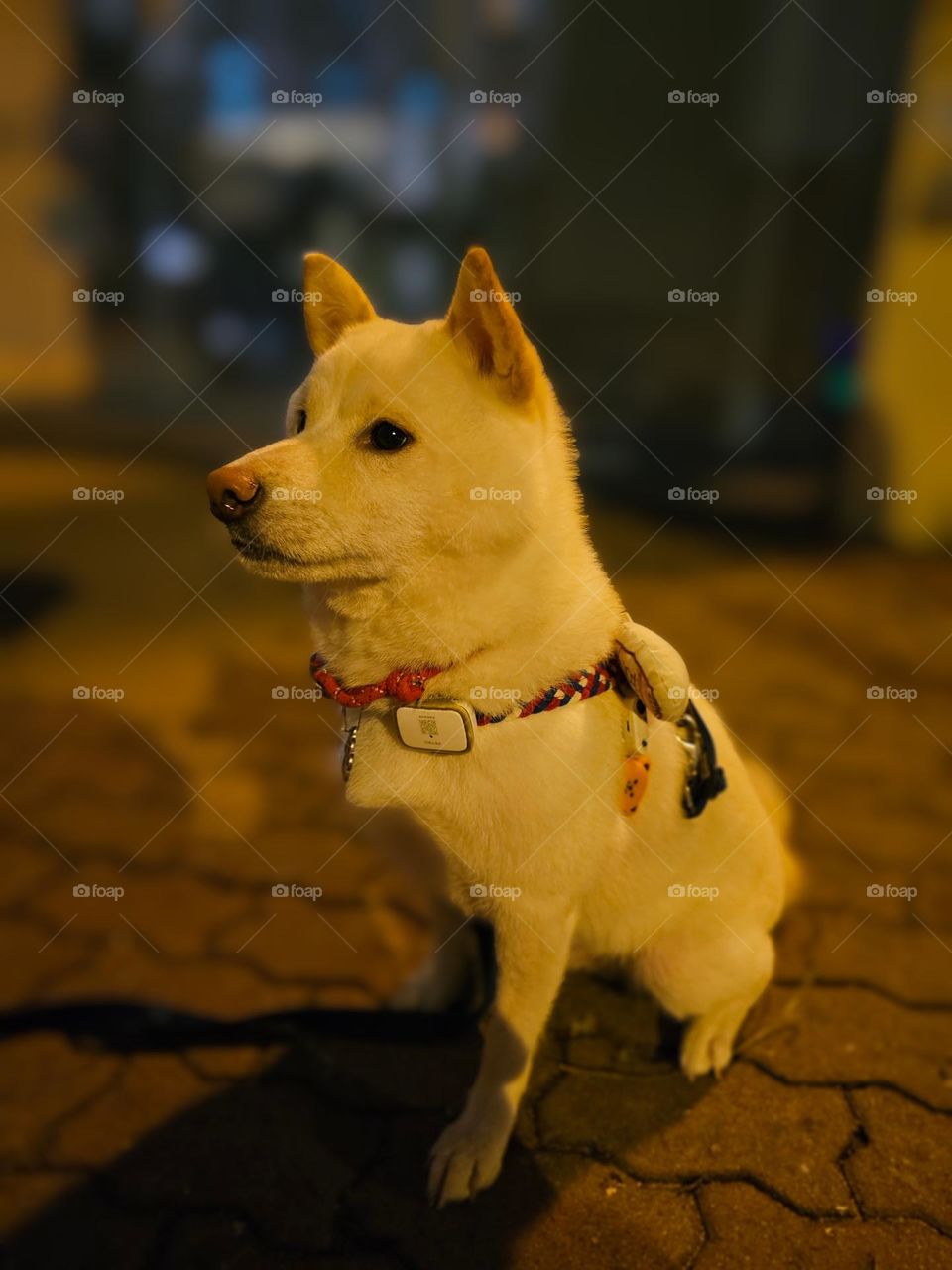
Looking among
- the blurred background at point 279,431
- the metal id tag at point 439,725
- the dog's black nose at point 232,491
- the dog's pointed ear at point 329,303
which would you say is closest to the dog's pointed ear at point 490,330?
the dog's pointed ear at point 329,303

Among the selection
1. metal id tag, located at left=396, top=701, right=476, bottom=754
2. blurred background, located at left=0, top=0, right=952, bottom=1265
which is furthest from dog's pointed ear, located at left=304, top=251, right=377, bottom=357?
blurred background, located at left=0, top=0, right=952, bottom=1265

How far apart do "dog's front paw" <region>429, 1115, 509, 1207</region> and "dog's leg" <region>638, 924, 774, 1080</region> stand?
1.63ft

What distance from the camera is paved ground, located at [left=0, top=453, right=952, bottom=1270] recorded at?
1.83m

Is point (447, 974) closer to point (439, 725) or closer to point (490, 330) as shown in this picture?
point (439, 725)

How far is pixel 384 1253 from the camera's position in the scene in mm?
1782

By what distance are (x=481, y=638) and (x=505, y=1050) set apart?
926 mm

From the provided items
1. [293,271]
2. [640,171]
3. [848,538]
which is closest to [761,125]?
[640,171]

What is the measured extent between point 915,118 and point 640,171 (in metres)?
2.67

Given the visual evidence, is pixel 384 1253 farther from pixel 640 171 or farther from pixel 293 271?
pixel 293 271

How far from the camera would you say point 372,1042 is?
2.29m

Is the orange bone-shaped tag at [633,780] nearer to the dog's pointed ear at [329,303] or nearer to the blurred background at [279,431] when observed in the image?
the blurred background at [279,431]

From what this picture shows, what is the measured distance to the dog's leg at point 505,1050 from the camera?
1801mm

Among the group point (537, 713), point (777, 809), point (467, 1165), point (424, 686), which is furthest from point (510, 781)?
point (777, 809)

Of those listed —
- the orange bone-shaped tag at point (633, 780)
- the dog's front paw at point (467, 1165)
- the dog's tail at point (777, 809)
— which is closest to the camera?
the orange bone-shaped tag at point (633, 780)
